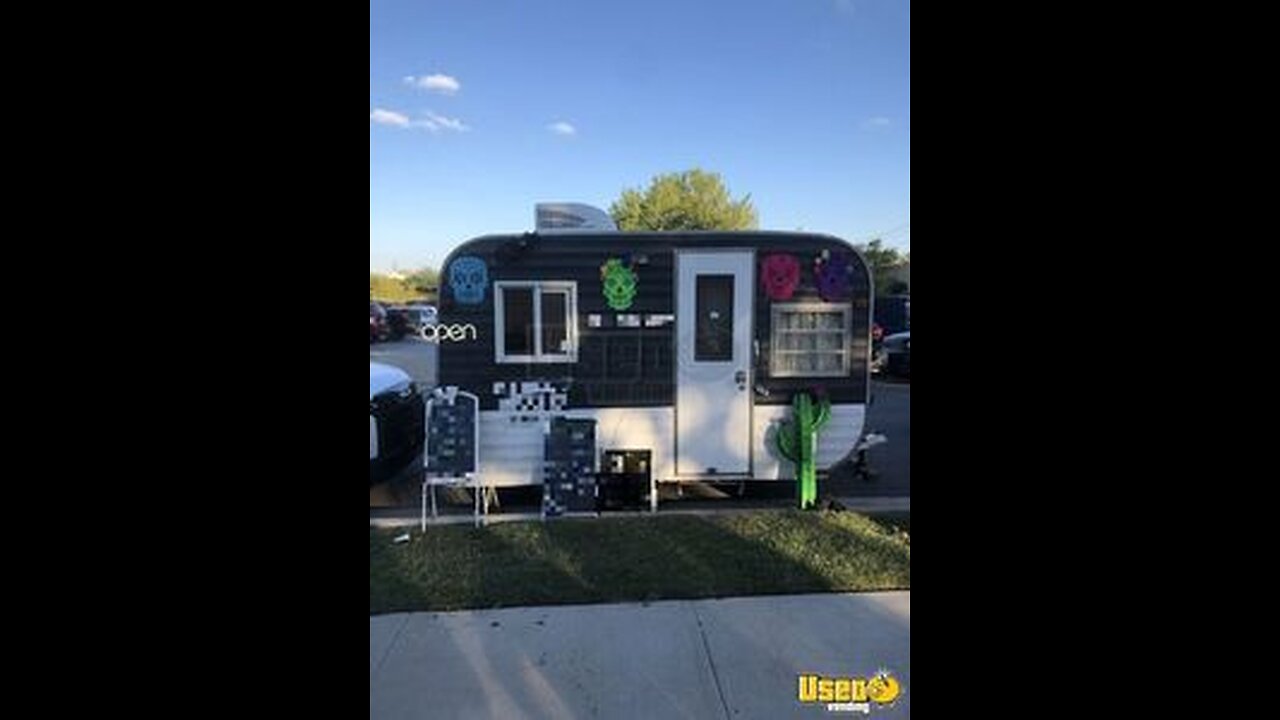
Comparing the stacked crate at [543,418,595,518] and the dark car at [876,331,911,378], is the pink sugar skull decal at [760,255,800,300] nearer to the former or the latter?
the stacked crate at [543,418,595,518]

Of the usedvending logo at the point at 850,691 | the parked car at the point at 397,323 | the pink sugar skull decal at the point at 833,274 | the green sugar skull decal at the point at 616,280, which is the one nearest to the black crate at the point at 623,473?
the green sugar skull decal at the point at 616,280

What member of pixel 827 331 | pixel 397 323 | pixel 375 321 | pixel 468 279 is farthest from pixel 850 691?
pixel 397 323

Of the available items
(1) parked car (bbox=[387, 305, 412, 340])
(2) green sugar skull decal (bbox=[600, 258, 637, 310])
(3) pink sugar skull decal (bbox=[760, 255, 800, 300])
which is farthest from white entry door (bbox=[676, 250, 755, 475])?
(1) parked car (bbox=[387, 305, 412, 340])

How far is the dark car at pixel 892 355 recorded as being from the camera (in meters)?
12.2

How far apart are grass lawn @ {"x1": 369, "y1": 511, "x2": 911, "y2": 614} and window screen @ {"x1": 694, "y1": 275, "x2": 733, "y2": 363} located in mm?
1262

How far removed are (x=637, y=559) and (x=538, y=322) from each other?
2077 mm

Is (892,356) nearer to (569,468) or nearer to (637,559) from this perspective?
(569,468)

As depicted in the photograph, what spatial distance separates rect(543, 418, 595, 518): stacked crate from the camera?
18.8 ft

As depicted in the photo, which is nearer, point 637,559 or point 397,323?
point 637,559

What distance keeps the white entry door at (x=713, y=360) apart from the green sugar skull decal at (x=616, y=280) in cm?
38

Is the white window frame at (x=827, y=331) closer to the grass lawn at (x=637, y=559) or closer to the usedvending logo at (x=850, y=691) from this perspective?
the grass lawn at (x=637, y=559)

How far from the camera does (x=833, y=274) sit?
5.89m
